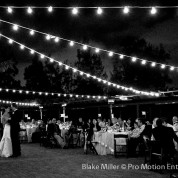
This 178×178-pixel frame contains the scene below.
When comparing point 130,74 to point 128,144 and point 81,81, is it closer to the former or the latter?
point 81,81

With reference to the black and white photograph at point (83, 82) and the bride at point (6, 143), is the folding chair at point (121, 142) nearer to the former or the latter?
the black and white photograph at point (83, 82)

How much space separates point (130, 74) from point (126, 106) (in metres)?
5.15

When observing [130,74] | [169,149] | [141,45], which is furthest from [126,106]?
[169,149]

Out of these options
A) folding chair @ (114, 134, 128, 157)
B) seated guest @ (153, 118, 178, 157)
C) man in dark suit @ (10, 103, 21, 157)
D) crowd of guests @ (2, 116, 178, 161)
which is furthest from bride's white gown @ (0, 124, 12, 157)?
seated guest @ (153, 118, 178, 157)

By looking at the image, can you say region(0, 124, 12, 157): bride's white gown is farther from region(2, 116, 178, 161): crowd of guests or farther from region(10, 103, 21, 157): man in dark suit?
region(2, 116, 178, 161): crowd of guests

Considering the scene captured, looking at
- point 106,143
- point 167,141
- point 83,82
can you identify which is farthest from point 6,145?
point 83,82

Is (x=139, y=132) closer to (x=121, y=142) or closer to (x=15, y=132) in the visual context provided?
(x=121, y=142)

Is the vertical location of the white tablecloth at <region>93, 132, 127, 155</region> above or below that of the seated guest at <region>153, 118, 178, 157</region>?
below

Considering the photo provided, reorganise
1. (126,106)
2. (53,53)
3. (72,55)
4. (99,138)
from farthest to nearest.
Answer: (53,53)
(72,55)
(126,106)
(99,138)

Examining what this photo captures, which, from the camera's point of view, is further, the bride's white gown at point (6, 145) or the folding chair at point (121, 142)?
the bride's white gown at point (6, 145)

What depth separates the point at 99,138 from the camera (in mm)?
10289

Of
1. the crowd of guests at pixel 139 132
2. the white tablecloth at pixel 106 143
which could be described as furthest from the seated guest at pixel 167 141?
the white tablecloth at pixel 106 143

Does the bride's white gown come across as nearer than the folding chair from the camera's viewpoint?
No

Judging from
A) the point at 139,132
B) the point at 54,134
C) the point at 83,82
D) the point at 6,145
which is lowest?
the point at 6,145
